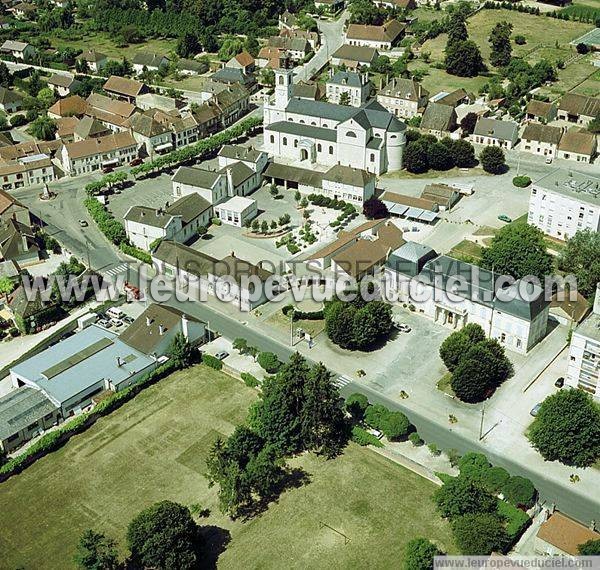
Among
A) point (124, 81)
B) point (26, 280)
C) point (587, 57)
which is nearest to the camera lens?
point (26, 280)

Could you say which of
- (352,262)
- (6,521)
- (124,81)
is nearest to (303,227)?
(352,262)

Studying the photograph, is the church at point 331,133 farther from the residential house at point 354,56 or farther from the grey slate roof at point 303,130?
the residential house at point 354,56

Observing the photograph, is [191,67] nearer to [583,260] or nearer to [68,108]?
[68,108]

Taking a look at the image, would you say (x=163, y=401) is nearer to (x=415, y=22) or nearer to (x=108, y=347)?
(x=108, y=347)

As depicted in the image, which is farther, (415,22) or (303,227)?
(415,22)

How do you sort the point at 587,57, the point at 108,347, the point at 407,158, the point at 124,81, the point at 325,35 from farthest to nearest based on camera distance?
the point at 325,35 → the point at 587,57 → the point at 124,81 → the point at 407,158 → the point at 108,347

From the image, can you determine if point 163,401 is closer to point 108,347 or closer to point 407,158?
point 108,347

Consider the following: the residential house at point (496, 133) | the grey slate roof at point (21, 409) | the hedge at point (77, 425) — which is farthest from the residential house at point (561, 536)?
the residential house at point (496, 133)
